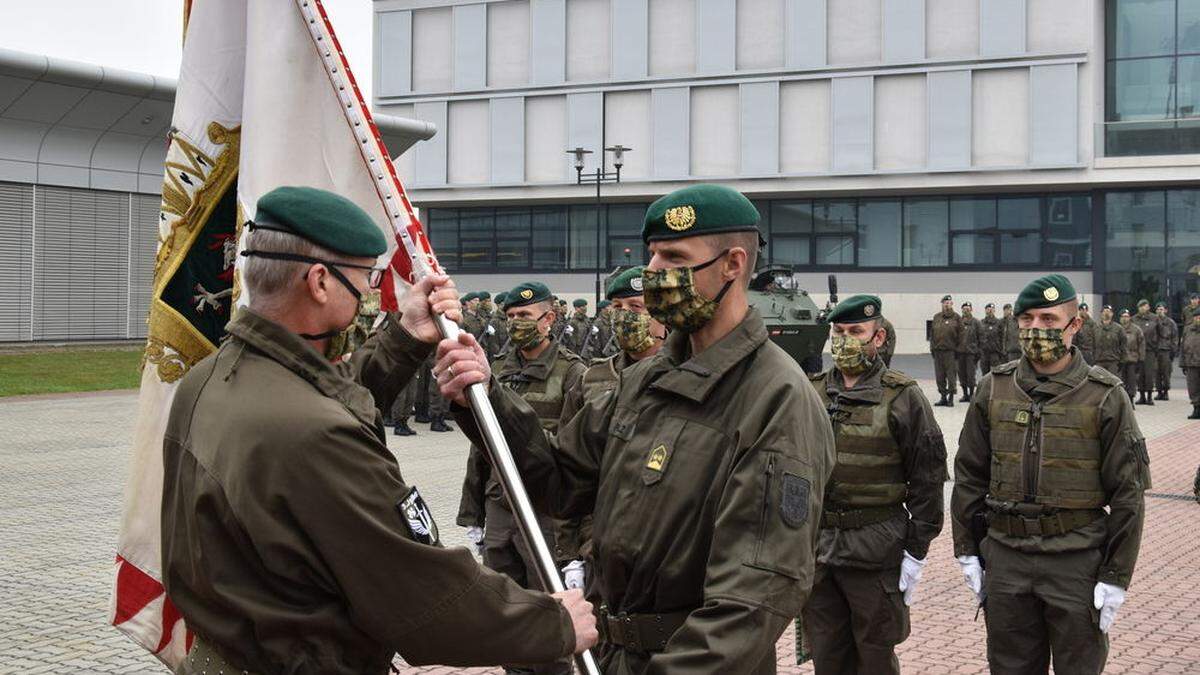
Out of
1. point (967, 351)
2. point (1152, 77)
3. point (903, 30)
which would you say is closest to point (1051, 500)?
point (967, 351)

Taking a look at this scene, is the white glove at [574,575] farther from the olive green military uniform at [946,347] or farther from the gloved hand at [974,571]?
the olive green military uniform at [946,347]

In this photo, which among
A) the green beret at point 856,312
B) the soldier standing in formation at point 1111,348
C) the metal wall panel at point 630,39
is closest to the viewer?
the green beret at point 856,312

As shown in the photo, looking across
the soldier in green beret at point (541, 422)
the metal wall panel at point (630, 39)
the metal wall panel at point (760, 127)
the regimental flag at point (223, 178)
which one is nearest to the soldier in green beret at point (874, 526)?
the soldier in green beret at point (541, 422)

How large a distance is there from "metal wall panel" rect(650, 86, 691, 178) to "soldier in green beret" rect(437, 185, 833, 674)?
45.9 metres

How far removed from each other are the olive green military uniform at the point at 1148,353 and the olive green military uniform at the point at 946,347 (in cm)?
424

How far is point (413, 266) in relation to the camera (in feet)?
12.8

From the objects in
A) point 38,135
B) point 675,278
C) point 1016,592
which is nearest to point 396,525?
point 675,278

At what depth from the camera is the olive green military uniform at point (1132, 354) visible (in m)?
26.9

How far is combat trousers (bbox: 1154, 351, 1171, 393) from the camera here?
29188 mm

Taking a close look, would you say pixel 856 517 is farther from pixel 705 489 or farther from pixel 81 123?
pixel 81 123

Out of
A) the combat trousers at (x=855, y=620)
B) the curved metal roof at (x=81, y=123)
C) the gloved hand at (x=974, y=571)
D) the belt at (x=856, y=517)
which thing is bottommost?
the combat trousers at (x=855, y=620)

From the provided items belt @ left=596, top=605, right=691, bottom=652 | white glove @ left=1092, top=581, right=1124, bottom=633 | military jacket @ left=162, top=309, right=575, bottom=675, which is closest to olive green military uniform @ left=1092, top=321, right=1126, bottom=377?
white glove @ left=1092, top=581, right=1124, bottom=633

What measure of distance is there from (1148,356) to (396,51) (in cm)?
3567

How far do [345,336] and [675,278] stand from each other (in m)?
0.95
